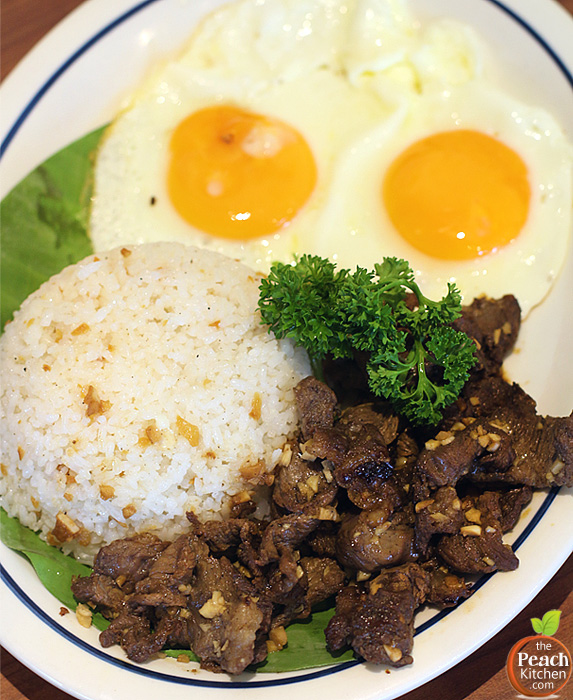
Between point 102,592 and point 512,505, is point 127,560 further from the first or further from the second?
point 512,505

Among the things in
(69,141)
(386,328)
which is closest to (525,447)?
(386,328)

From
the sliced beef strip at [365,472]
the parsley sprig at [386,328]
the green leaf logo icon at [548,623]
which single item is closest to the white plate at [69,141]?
the green leaf logo icon at [548,623]

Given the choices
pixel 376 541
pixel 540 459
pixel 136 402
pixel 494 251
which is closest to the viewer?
pixel 376 541

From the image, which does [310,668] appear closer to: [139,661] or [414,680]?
[414,680]

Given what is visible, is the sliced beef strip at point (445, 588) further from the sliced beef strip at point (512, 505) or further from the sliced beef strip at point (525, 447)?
the sliced beef strip at point (525, 447)

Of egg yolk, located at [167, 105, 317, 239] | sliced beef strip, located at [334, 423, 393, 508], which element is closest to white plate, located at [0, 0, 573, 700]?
sliced beef strip, located at [334, 423, 393, 508]

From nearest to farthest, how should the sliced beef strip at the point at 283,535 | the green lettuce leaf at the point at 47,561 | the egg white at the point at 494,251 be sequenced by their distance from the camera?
the sliced beef strip at the point at 283,535
the green lettuce leaf at the point at 47,561
the egg white at the point at 494,251

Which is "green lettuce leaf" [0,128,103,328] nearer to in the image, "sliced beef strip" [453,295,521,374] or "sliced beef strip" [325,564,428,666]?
"sliced beef strip" [453,295,521,374]
